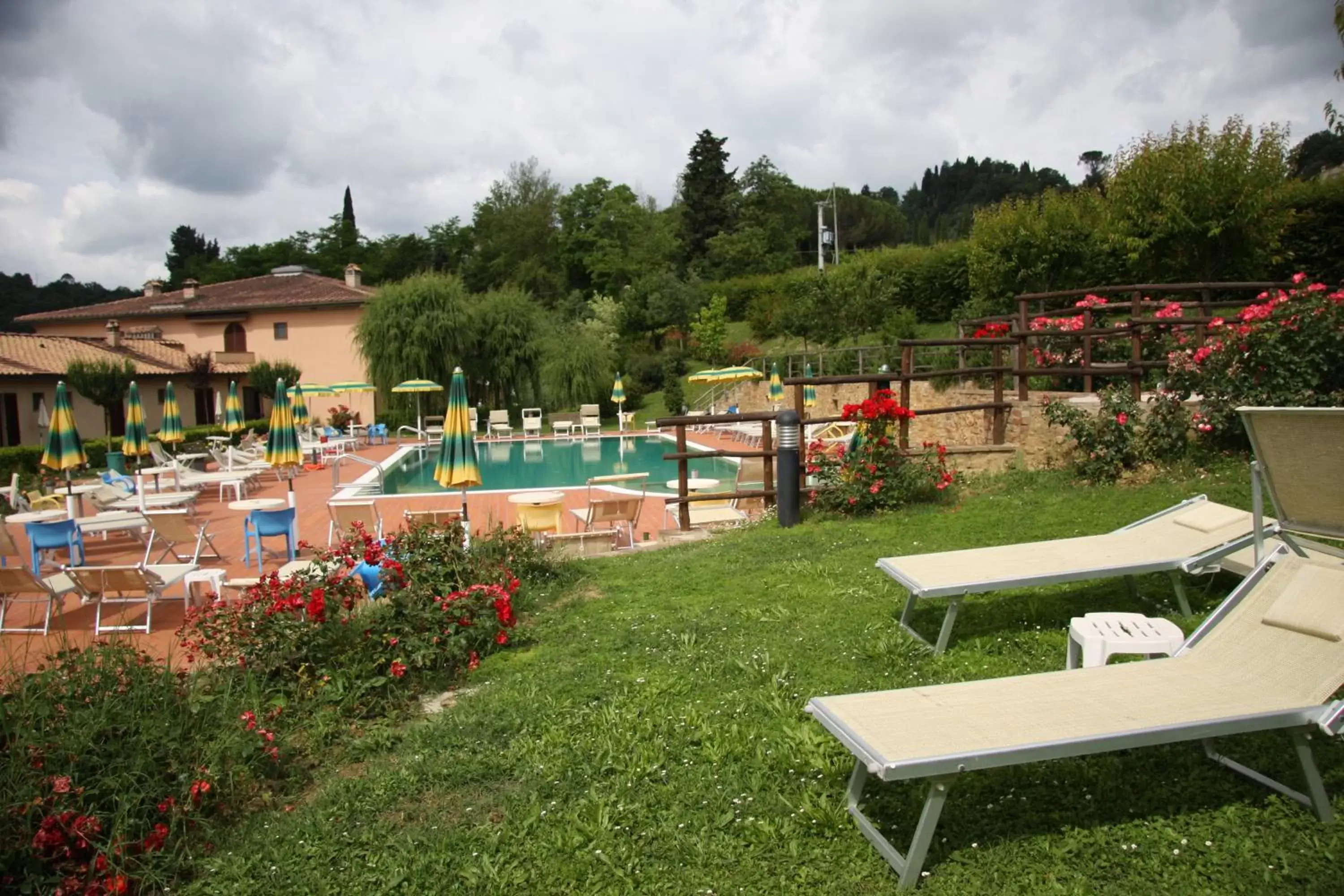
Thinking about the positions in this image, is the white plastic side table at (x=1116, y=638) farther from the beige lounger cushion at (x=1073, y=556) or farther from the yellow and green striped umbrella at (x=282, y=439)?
the yellow and green striped umbrella at (x=282, y=439)

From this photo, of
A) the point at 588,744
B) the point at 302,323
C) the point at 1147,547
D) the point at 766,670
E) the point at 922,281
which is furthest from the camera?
the point at 302,323

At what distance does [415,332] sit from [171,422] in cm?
1675

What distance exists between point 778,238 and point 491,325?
29.4 metres

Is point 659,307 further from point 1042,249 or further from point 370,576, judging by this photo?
point 370,576

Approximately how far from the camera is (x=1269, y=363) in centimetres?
735

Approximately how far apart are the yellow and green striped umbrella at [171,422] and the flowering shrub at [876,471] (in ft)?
31.1

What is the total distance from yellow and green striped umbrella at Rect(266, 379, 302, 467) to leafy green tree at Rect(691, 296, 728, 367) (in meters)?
24.8

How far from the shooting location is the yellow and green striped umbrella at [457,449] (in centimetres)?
723

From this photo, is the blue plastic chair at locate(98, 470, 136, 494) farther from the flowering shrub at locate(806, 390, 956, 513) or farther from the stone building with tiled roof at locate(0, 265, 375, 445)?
the stone building with tiled roof at locate(0, 265, 375, 445)

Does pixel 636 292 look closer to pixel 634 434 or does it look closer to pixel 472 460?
pixel 634 434

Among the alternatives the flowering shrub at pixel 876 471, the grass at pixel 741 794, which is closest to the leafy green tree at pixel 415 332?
the flowering shrub at pixel 876 471

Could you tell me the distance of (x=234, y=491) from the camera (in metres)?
15.9

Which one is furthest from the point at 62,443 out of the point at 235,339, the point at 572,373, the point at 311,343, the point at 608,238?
the point at 608,238

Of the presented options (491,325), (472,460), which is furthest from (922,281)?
(472,460)
